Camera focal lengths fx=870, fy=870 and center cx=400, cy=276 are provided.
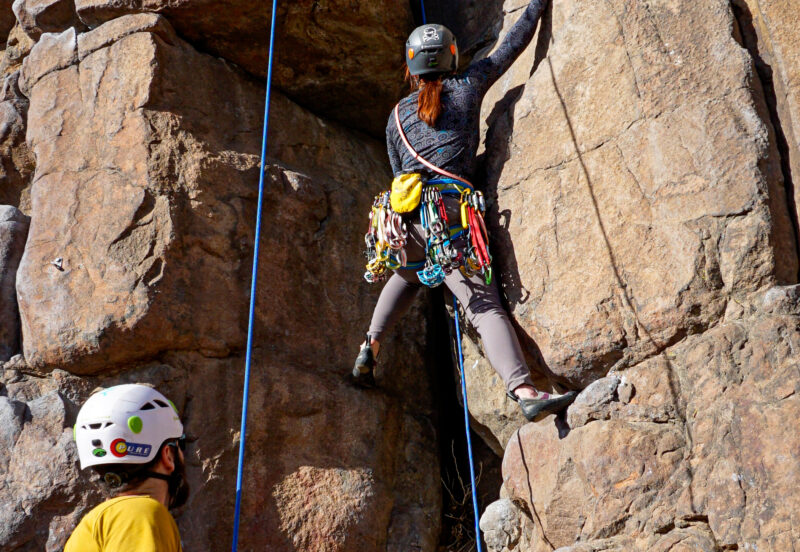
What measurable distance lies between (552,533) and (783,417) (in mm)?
1069

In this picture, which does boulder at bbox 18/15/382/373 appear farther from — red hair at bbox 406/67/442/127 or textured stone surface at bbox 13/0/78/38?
red hair at bbox 406/67/442/127

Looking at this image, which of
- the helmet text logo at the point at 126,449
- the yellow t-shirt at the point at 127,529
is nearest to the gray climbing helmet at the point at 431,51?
the helmet text logo at the point at 126,449

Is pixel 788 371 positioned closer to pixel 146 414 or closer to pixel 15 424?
pixel 146 414

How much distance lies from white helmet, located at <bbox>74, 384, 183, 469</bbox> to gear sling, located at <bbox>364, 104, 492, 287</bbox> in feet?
4.79

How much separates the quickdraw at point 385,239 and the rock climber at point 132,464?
56.3 inches

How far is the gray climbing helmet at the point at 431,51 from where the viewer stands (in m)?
4.14

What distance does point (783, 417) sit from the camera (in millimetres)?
3064

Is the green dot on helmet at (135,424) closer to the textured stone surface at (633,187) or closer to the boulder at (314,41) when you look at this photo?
the textured stone surface at (633,187)

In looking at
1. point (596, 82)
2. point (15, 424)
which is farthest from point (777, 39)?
point (15, 424)

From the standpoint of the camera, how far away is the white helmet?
2660 mm

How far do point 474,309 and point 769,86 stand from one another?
Result: 5.13 feet


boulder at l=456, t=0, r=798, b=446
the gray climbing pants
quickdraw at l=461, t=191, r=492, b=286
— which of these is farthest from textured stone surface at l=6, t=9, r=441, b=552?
quickdraw at l=461, t=191, r=492, b=286

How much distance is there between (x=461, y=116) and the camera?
4.13 meters

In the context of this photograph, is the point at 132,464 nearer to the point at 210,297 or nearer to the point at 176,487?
the point at 176,487
